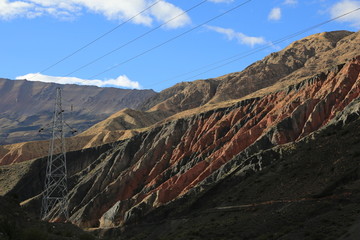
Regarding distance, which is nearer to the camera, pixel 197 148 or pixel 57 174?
pixel 57 174

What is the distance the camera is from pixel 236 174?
60594 millimetres

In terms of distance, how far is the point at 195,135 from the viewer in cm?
9419

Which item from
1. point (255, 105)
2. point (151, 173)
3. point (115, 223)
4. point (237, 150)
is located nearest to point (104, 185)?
point (151, 173)

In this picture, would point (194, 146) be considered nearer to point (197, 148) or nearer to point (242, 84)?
point (197, 148)

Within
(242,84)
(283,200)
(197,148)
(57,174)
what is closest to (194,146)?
(197,148)

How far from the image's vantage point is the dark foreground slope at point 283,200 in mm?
34688

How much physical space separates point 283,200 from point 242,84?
12675 cm

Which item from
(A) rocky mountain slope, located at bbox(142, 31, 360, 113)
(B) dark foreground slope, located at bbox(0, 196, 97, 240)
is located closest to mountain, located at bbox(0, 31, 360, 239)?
(B) dark foreground slope, located at bbox(0, 196, 97, 240)

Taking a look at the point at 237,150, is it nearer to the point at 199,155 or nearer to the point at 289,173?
the point at 199,155

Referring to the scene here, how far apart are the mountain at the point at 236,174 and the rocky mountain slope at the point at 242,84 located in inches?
1199

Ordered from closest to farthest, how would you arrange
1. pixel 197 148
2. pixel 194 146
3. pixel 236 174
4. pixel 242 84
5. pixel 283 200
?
pixel 283 200 < pixel 236 174 < pixel 197 148 < pixel 194 146 < pixel 242 84

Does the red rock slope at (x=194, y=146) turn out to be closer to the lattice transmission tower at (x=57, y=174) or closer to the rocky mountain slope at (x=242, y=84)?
the lattice transmission tower at (x=57, y=174)

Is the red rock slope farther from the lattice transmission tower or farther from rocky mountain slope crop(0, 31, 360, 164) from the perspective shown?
rocky mountain slope crop(0, 31, 360, 164)

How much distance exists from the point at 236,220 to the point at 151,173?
44.8 m
